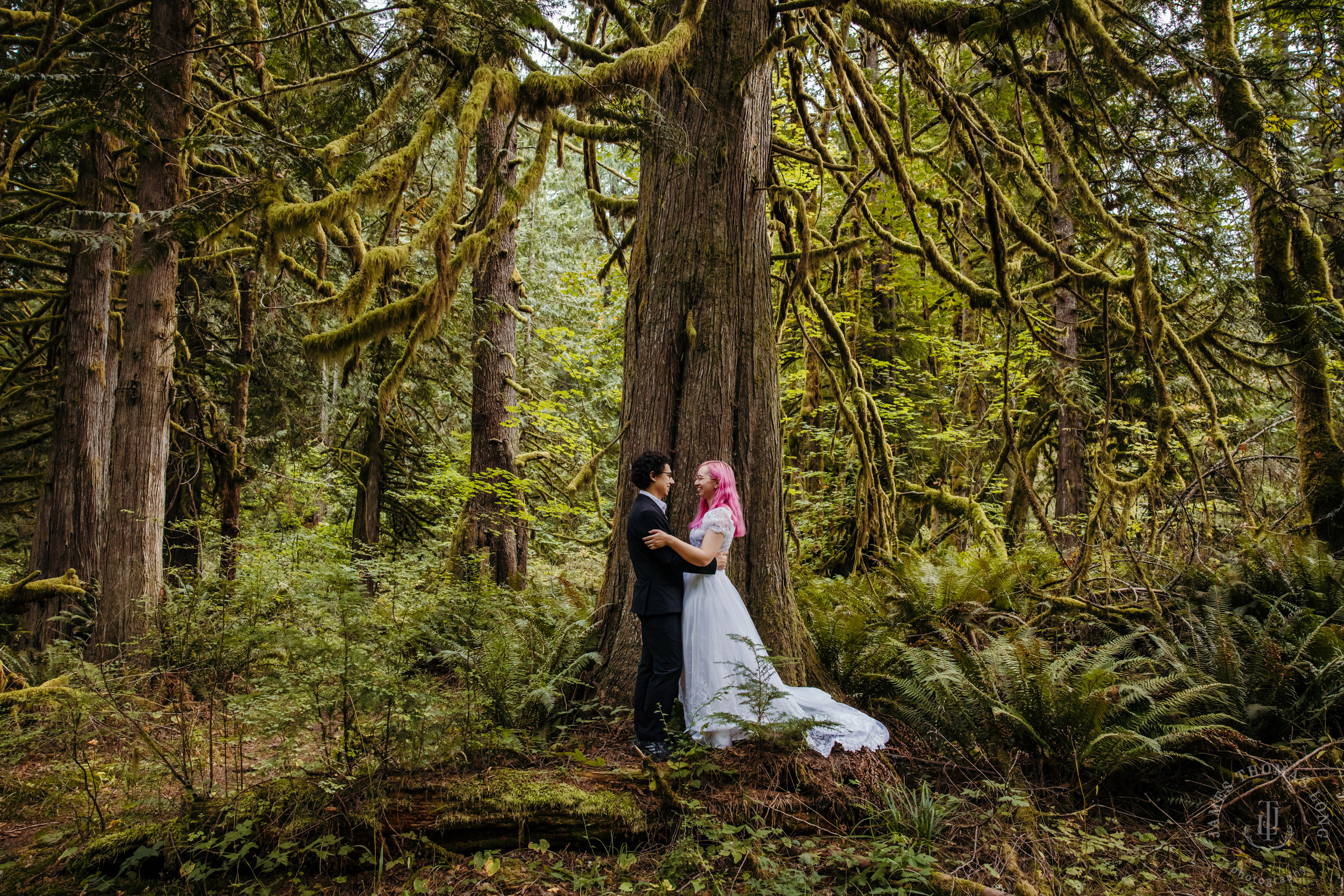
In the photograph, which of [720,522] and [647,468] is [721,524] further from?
[647,468]

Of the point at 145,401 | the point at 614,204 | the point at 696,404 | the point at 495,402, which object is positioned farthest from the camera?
the point at 495,402

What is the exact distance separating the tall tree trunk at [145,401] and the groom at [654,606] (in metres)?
5.78

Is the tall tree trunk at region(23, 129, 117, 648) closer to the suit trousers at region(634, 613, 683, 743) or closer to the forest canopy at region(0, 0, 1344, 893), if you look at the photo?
the forest canopy at region(0, 0, 1344, 893)

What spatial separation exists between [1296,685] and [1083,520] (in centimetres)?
476

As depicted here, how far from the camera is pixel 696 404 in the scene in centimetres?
503

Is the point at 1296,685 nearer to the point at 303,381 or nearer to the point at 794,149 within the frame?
the point at 794,149

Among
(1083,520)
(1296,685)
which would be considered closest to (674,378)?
(1296,685)

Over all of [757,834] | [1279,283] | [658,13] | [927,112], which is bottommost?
[757,834]

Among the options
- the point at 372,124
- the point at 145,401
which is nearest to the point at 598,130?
the point at 372,124

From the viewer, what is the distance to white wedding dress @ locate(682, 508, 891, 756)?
169 inches

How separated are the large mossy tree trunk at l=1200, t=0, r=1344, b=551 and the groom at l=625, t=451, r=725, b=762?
450 centimetres

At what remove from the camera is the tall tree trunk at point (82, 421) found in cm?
785

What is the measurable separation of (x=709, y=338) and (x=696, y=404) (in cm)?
50

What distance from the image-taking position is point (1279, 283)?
581 cm
